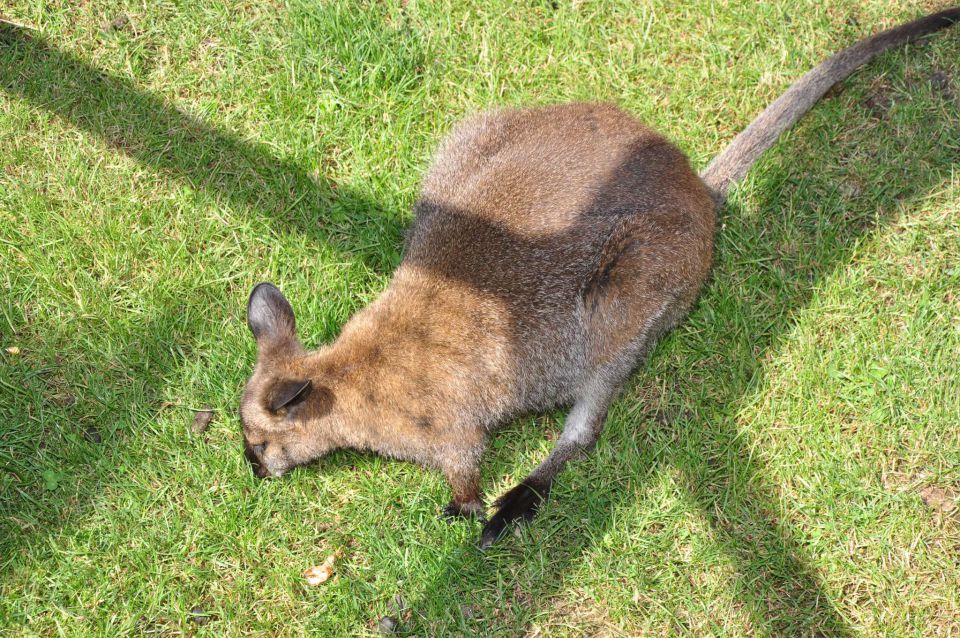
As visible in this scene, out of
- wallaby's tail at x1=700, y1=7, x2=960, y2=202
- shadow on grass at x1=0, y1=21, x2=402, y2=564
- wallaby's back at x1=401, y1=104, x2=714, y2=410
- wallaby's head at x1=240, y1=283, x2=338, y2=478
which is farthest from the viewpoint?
wallaby's tail at x1=700, y1=7, x2=960, y2=202

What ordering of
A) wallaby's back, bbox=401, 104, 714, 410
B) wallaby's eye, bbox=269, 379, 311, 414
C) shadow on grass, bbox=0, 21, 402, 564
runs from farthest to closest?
shadow on grass, bbox=0, 21, 402, 564
wallaby's back, bbox=401, 104, 714, 410
wallaby's eye, bbox=269, 379, 311, 414

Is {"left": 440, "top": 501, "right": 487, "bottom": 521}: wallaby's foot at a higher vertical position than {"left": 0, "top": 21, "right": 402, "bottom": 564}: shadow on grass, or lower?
lower

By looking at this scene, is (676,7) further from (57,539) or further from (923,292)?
(57,539)

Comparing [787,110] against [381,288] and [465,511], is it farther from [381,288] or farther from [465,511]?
[465,511]

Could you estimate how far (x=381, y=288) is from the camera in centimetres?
533

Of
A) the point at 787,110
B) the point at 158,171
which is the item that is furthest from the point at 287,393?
the point at 787,110

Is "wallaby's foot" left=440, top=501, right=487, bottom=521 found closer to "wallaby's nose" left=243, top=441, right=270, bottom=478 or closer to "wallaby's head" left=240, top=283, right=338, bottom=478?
"wallaby's head" left=240, top=283, right=338, bottom=478

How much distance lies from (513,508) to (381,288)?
69.5 inches

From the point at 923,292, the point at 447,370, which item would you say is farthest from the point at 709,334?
the point at 447,370

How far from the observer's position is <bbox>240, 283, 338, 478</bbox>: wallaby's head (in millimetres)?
4473

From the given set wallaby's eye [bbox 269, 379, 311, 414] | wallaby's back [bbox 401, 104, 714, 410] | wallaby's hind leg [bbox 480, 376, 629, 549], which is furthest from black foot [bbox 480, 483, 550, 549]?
wallaby's eye [bbox 269, 379, 311, 414]

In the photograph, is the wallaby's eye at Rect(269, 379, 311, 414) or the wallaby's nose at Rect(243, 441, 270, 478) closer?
the wallaby's eye at Rect(269, 379, 311, 414)

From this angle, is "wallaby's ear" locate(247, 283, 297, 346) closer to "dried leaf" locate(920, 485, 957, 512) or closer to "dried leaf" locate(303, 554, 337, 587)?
"dried leaf" locate(303, 554, 337, 587)

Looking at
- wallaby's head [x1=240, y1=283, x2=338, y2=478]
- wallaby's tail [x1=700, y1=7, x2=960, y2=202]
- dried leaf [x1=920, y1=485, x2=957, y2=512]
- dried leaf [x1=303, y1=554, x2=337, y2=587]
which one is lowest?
dried leaf [x1=303, y1=554, x2=337, y2=587]
